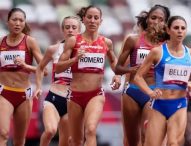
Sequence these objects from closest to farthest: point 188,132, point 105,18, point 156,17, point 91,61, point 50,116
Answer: point 91,61
point 156,17
point 50,116
point 188,132
point 105,18

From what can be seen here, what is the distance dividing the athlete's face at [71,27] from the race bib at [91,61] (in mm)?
1316

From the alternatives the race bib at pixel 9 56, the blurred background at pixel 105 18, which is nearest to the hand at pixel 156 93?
the race bib at pixel 9 56

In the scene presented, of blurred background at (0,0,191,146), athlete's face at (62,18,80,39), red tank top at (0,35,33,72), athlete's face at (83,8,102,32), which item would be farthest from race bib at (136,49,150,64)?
blurred background at (0,0,191,146)

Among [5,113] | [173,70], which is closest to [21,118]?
[5,113]

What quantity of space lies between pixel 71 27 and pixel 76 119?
1697 mm

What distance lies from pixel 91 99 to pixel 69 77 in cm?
148

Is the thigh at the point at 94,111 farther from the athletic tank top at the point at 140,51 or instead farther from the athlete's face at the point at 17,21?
the athlete's face at the point at 17,21

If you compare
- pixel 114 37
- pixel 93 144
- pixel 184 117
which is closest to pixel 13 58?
pixel 93 144

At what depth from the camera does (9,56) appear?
11141 millimetres

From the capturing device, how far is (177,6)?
18109 mm

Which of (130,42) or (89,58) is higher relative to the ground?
(130,42)

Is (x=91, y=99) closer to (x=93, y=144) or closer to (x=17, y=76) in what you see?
(x=93, y=144)

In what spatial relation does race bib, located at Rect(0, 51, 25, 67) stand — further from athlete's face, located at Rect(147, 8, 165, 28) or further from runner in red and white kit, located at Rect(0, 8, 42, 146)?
athlete's face, located at Rect(147, 8, 165, 28)

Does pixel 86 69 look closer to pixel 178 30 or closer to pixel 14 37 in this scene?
pixel 178 30
